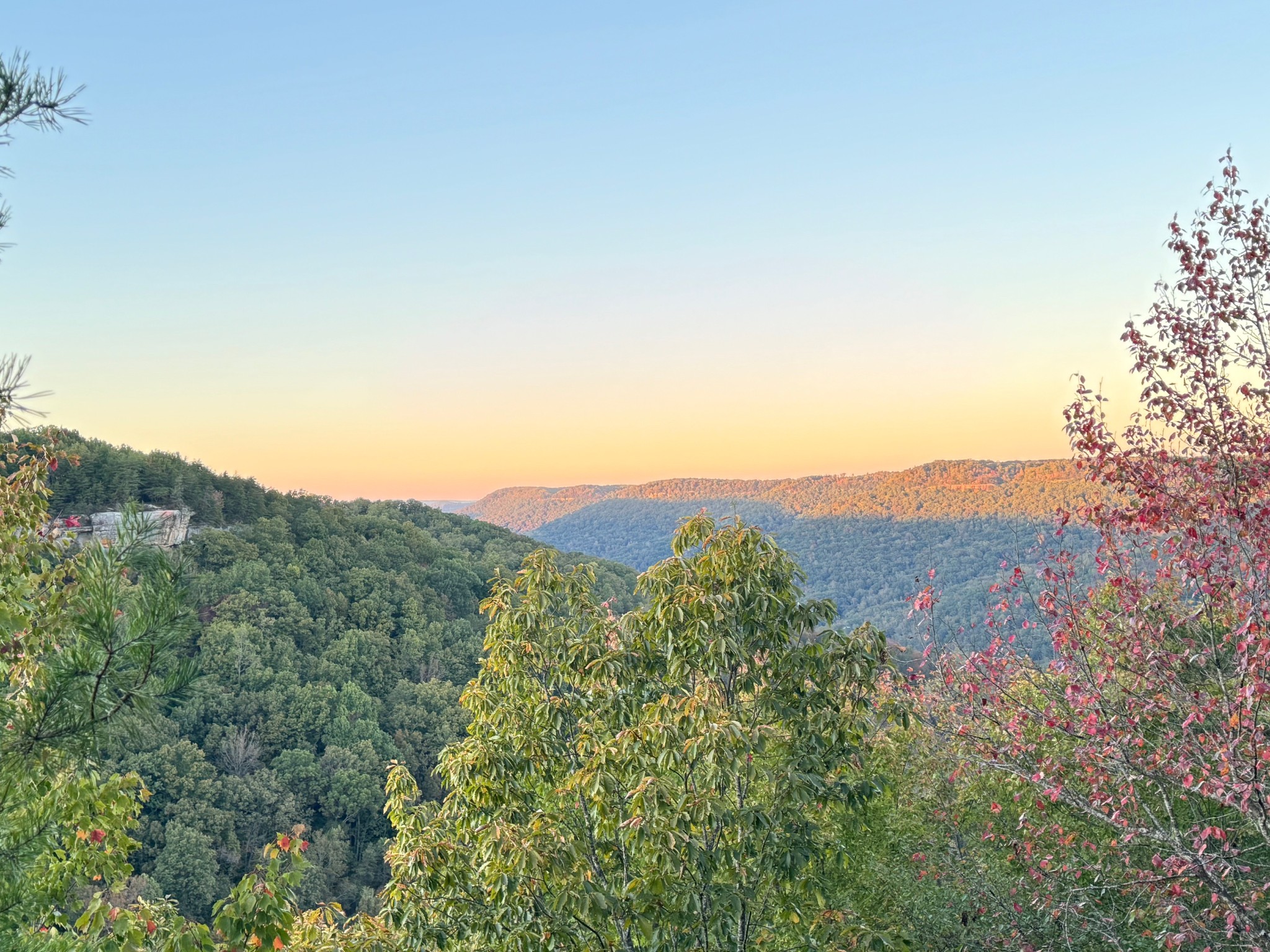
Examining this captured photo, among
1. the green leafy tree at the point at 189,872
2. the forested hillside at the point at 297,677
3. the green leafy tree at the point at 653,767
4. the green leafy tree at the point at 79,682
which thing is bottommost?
the green leafy tree at the point at 189,872

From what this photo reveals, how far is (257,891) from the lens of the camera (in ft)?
11.8

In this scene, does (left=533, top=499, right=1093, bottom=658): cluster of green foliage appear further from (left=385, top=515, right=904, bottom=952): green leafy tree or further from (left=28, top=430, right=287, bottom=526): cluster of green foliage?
(left=28, top=430, right=287, bottom=526): cluster of green foliage

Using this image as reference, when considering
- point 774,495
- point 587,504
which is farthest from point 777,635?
point 587,504

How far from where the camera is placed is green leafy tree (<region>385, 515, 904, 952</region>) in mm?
4652

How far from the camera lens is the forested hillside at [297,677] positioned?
29562 millimetres

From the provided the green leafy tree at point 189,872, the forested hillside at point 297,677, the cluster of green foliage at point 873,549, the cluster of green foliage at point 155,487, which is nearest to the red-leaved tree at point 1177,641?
the cluster of green foliage at point 873,549

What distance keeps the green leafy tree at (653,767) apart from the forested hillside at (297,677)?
16435 mm

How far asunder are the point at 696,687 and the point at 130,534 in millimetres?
3311

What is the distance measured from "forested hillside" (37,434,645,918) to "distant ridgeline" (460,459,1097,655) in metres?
16.5

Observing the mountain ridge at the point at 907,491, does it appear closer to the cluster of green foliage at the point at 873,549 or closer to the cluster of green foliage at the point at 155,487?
the cluster of green foliage at the point at 873,549

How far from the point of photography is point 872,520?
86.8m

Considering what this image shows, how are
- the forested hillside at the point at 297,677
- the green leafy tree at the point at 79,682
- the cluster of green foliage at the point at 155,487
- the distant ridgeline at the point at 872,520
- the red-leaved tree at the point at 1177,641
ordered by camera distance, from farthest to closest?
1. the distant ridgeline at the point at 872,520
2. the cluster of green foliage at the point at 155,487
3. the forested hillside at the point at 297,677
4. the red-leaved tree at the point at 1177,641
5. the green leafy tree at the point at 79,682

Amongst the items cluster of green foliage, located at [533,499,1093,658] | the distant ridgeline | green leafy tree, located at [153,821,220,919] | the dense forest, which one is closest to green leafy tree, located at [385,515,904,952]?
the dense forest

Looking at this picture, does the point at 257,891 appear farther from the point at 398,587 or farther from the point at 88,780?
the point at 398,587
